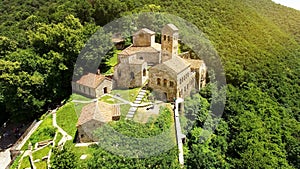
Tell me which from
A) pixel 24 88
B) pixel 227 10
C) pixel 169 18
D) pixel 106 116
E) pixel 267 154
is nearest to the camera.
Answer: pixel 106 116

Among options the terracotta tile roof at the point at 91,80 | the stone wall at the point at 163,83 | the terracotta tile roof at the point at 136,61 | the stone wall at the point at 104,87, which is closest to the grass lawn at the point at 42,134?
the terracotta tile roof at the point at 91,80

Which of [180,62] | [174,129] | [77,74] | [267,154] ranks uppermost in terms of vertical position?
[180,62]

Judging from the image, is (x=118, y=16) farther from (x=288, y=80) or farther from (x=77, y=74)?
(x=288, y=80)

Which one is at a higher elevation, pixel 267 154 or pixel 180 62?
pixel 180 62

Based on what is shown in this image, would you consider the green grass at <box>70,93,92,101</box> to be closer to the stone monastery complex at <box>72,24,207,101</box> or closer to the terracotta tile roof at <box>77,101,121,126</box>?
the stone monastery complex at <box>72,24,207,101</box>

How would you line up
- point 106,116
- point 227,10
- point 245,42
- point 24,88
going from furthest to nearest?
point 227,10, point 245,42, point 24,88, point 106,116

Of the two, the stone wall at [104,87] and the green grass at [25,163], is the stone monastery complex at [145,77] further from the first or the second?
the green grass at [25,163]

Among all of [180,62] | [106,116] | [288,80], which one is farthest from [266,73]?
[106,116]
